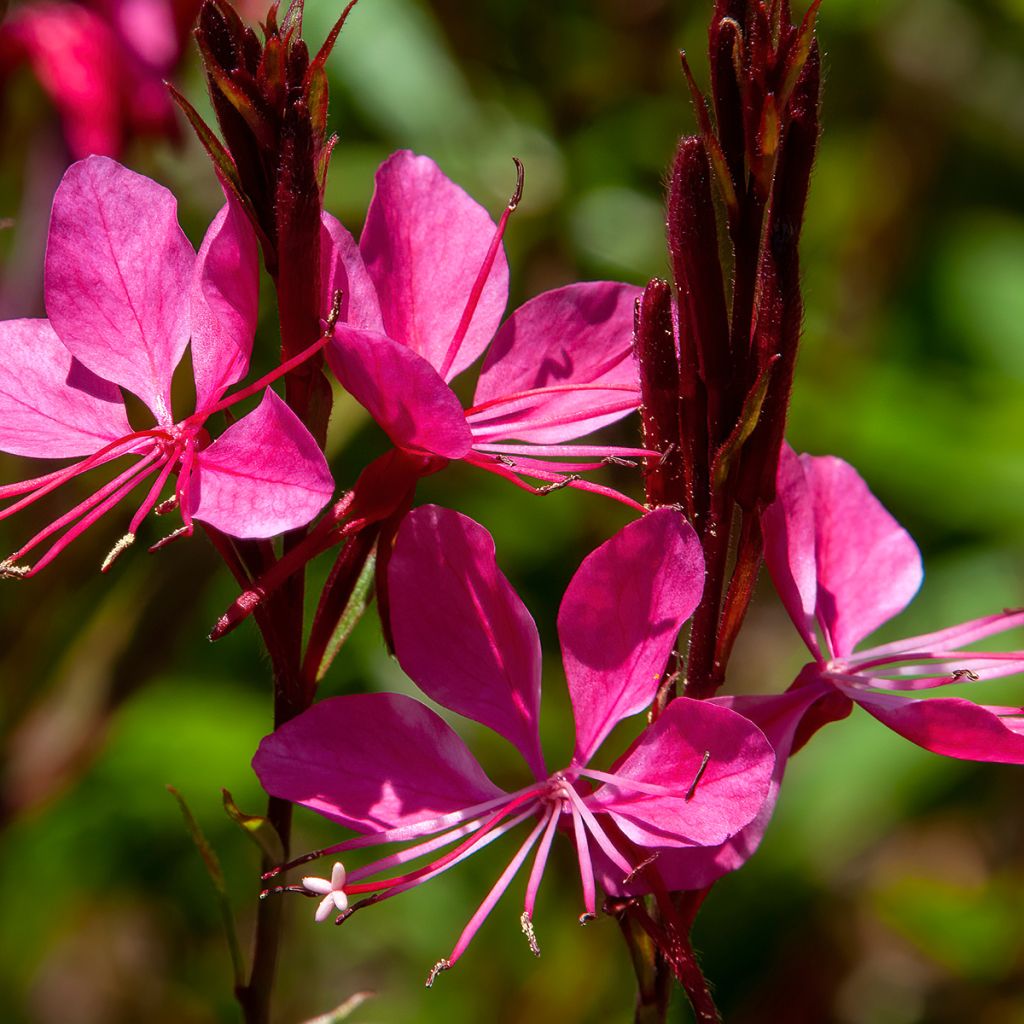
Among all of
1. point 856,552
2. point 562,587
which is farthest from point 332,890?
point 562,587

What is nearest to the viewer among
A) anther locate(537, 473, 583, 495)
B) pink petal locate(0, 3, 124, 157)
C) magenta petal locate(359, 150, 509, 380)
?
anther locate(537, 473, 583, 495)

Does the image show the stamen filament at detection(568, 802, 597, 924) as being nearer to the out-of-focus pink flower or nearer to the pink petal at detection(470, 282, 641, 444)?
the pink petal at detection(470, 282, 641, 444)

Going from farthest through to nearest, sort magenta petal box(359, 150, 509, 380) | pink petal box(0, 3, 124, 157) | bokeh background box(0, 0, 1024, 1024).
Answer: bokeh background box(0, 0, 1024, 1024) < pink petal box(0, 3, 124, 157) < magenta petal box(359, 150, 509, 380)

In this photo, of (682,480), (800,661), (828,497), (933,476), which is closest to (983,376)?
(933,476)

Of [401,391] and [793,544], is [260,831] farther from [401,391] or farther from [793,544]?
[793,544]

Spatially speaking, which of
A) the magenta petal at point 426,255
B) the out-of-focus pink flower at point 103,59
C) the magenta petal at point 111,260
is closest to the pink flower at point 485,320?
the magenta petal at point 426,255

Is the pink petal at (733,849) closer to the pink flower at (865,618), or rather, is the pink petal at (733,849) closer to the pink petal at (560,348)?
the pink flower at (865,618)

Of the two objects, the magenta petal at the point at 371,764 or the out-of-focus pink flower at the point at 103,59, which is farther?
the out-of-focus pink flower at the point at 103,59

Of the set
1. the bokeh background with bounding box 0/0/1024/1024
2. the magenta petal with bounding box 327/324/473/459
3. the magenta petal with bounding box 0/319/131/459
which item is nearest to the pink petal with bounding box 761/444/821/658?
the magenta petal with bounding box 327/324/473/459
